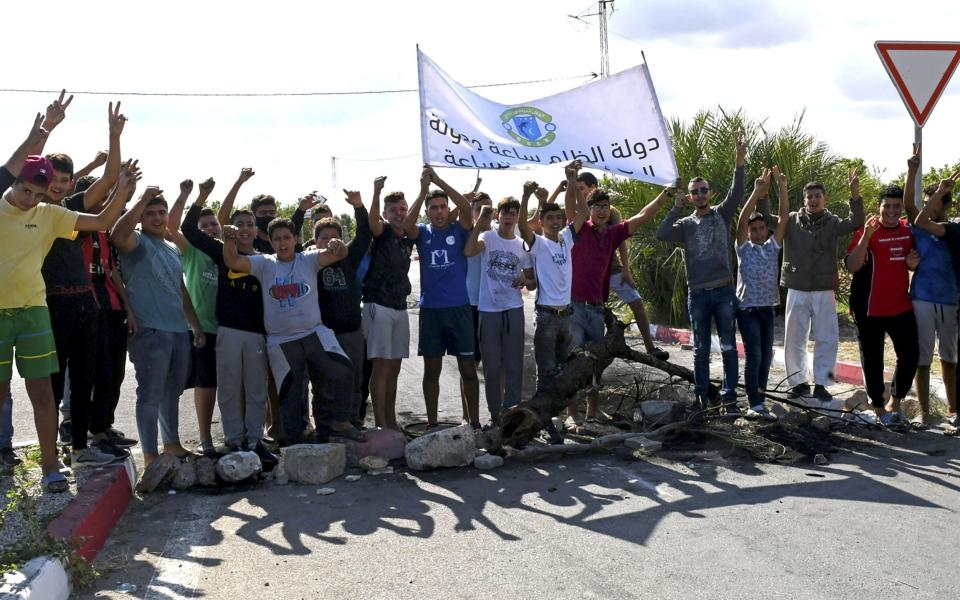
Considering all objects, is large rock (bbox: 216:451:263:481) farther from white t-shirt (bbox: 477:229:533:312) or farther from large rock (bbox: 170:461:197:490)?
white t-shirt (bbox: 477:229:533:312)

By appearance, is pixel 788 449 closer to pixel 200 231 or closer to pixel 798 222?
pixel 798 222

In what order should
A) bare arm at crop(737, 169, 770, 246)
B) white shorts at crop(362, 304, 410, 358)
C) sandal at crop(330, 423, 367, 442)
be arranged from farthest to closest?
bare arm at crop(737, 169, 770, 246)
white shorts at crop(362, 304, 410, 358)
sandal at crop(330, 423, 367, 442)

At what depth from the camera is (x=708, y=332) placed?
7918 mm

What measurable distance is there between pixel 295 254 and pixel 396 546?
2790mm

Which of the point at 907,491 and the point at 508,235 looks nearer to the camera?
the point at 907,491

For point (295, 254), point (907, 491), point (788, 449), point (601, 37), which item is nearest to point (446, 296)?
point (295, 254)

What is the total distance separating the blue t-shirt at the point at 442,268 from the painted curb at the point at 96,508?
266 centimetres

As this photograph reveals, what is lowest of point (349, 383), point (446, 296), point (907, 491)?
point (907, 491)

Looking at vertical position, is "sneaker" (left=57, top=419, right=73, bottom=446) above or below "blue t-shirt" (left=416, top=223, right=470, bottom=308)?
below

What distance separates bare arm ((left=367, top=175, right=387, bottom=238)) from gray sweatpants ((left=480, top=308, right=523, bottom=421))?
111 centimetres

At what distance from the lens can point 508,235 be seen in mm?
7812

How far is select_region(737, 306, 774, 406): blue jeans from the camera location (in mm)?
7855

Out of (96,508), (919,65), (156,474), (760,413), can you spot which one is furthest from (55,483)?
(919,65)

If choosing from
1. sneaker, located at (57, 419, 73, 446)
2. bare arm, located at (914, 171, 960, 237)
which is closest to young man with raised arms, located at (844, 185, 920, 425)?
bare arm, located at (914, 171, 960, 237)
